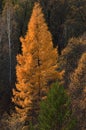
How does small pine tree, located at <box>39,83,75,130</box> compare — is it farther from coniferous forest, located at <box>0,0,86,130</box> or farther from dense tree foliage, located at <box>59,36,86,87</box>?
dense tree foliage, located at <box>59,36,86,87</box>

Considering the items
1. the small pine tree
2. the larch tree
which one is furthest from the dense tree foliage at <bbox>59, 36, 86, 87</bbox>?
the small pine tree

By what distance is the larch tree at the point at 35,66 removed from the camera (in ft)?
120

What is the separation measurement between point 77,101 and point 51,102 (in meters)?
4.58

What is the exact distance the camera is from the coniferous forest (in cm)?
3044

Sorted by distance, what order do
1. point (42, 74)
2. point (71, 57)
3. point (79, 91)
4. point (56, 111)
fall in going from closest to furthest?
1. point (56, 111)
2. point (79, 91)
3. point (42, 74)
4. point (71, 57)

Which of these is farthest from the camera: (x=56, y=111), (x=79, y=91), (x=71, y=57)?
(x=71, y=57)

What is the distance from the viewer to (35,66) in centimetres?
3678

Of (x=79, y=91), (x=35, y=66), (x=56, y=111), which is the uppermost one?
(x=35, y=66)

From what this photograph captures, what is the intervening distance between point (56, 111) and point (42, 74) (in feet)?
22.3

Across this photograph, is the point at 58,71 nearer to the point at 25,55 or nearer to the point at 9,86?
the point at 25,55

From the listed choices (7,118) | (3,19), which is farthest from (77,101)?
(3,19)

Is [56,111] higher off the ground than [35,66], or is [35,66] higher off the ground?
[35,66]

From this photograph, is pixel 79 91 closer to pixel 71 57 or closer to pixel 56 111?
pixel 71 57

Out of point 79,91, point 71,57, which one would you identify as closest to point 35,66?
point 71,57
